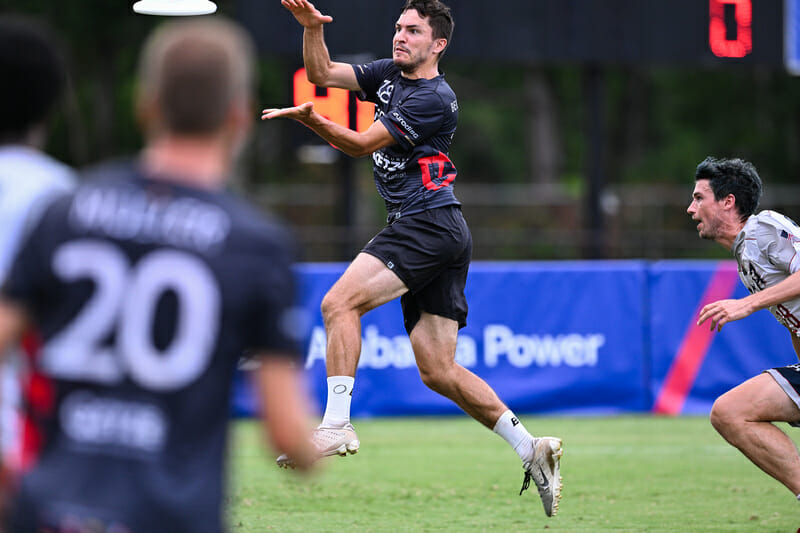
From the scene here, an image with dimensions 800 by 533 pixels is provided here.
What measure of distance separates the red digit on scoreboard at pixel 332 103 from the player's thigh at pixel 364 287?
739cm

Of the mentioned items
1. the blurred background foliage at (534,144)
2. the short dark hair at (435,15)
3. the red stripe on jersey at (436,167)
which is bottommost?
the blurred background foliage at (534,144)

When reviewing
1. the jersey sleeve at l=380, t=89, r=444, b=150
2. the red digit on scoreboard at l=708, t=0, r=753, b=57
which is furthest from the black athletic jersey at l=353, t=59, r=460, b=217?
the red digit on scoreboard at l=708, t=0, r=753, b=57

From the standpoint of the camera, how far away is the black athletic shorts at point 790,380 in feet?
17.9

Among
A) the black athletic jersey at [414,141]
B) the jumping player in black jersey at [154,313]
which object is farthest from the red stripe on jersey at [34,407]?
the black athletic jersey at [414,141]

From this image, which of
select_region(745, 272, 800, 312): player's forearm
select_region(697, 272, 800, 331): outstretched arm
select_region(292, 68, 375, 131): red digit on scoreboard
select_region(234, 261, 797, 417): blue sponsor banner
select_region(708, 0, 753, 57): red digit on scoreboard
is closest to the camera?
select_region(697, 272, 800, 331): outstretched arm

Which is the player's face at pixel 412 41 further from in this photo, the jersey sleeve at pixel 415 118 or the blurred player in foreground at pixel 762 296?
the blurred player in foreground at pixel 762 296

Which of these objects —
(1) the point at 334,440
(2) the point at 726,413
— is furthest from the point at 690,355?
(1) the point at 334,440

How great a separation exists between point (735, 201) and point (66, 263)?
4.22m

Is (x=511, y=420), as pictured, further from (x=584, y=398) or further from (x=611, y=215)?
(x=611, y=215)

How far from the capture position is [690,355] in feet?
38.4

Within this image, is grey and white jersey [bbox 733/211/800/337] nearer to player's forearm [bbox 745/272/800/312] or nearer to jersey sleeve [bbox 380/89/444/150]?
player's forearm [bbox 745/272/800/312]

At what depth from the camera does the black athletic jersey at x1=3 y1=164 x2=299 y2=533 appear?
2.16m

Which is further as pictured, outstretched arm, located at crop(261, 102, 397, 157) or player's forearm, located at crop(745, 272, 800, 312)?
outstretched arm, located at crop(261, 102, 397, 157)

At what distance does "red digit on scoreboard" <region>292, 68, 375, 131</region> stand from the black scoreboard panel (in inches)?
26.6
